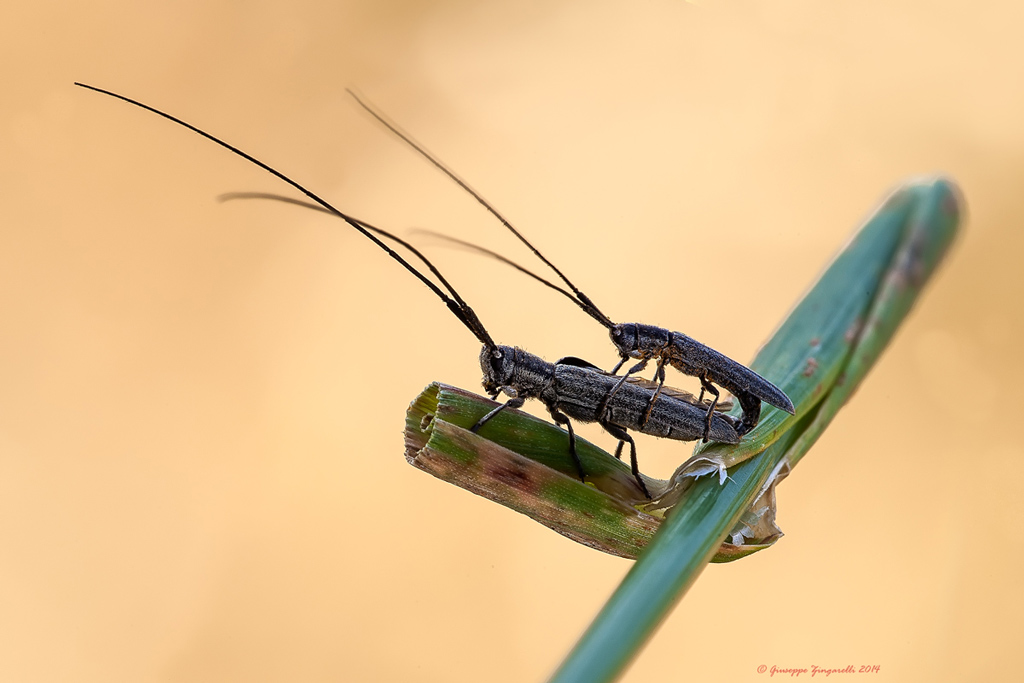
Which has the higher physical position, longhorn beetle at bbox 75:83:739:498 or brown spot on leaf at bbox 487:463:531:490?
longhorn beetle at bbox 75:83:739:498

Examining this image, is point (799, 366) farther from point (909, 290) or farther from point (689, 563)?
point (689, 563)

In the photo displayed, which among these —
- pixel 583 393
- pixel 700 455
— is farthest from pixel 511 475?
pixel 583 393

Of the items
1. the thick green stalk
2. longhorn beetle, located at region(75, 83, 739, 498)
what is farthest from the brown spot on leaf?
longhorn beetle, located at region(75, 83, 739, 498)

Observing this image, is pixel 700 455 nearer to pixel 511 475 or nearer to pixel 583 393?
pixel 511 475

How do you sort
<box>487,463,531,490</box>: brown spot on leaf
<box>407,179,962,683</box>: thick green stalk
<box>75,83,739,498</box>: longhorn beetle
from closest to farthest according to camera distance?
<box>407,179,962,683</box>: thick green stalk, <box>487,463,531,490</box>: brown spot on leaf, <box>75,83,739,498</box>: longhorn beetle

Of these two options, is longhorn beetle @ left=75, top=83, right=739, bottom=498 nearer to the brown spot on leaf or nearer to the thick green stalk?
the thick green stalk

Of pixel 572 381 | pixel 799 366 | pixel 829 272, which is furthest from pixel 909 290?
pixel 572 381

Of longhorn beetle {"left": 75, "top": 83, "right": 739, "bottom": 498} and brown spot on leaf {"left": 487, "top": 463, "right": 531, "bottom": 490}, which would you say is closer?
brown spot on leaf {"left": 487, "top": 463, "right": 531, "bottom": 490}

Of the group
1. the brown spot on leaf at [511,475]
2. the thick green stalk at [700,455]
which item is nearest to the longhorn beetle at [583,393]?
the thick green stalk at [700,455]

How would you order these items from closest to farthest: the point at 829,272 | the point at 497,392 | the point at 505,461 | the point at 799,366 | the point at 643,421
A: the point at 505,461 < the point at 799,366 < the point at 829,272 < the point at 643,421 < the point at 497,392

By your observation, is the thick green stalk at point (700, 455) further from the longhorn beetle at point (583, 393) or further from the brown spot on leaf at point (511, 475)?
the longhorn beetle at point (583, 393)

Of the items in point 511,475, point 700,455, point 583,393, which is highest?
point 583,393
